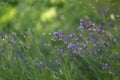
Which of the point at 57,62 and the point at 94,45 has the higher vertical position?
the point at 94,45

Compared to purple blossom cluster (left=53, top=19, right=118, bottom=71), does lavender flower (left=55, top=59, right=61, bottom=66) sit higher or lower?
lower

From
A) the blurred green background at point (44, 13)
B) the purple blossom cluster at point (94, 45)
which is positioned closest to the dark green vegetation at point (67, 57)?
the purple blossom cluster at point (94, 45)

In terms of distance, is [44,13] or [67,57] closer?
[67,57]

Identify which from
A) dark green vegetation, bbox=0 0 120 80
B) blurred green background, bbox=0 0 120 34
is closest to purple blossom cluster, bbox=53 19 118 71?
dark green vegetation, bbox=0 0 120 80

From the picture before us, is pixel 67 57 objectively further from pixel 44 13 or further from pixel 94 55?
pixel 44 13

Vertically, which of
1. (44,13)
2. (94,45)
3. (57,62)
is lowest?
(57,62)

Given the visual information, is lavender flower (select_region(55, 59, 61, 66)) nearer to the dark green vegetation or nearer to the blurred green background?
the dark green vegetation

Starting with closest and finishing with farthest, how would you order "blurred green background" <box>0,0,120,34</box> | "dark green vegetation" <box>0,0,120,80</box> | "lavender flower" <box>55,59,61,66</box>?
Answer: "dark green vegetation" <box>0,0,120,80</box> → "lavender flower" <box>55,59,61,66</box> → "blurred green background" <box>0,0,120,34</box>

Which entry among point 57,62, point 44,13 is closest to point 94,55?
point 57,62

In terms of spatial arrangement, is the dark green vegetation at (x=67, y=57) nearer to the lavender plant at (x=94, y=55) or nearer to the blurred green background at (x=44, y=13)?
the lavender plant at (x=94, y=55)
